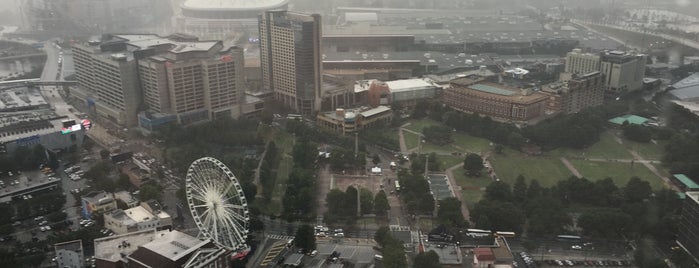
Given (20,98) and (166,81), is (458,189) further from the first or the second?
(20,98)

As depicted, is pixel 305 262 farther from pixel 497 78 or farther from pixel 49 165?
pixel 497 78

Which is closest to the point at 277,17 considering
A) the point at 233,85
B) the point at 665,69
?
the point at 233,85

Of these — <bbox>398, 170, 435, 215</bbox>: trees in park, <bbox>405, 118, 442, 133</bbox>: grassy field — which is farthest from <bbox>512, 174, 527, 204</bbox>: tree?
<bbox>405, 118, 442, 133</bbox>: grassy field

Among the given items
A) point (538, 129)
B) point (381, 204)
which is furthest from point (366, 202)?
point (538, 129)

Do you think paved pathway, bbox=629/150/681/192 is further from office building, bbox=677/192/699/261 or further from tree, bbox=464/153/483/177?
tree, bbox=464/153/483/177

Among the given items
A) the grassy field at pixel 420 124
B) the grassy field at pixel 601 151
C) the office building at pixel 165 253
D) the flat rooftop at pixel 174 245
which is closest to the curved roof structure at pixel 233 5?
the grassy field at pixel 420 124

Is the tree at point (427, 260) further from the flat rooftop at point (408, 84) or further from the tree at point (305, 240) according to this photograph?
the flat rooftop at point (408, 84)
